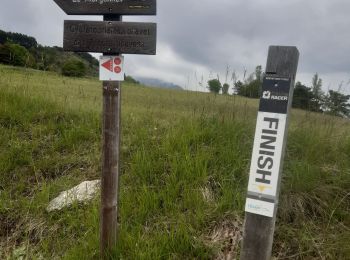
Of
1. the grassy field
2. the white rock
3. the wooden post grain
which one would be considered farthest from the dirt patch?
the white rock

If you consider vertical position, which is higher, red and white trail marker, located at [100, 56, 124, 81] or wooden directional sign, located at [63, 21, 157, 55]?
wooden directional sign, located at [63, 21, 157, 55]

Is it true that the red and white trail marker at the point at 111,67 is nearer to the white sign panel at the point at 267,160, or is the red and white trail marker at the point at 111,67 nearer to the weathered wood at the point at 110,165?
the weathered wood at the point at 110,165

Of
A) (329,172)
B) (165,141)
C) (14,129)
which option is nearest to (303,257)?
(329,172)

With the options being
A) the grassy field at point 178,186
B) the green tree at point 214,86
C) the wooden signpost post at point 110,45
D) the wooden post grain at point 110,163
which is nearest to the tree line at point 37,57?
the wooden signpost post at point 110,45

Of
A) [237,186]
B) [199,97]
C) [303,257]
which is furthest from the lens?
[199,97]

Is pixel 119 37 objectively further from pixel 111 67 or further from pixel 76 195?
pixel 76 195

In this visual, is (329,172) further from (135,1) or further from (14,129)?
(14,129)

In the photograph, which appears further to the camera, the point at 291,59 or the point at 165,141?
the point at 165,141

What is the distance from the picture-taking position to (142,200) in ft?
10.8

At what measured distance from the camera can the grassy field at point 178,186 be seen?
286 cm

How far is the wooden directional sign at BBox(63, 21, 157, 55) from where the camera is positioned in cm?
282

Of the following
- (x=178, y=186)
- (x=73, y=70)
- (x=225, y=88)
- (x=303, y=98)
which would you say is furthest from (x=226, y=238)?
(x=73, y=70)

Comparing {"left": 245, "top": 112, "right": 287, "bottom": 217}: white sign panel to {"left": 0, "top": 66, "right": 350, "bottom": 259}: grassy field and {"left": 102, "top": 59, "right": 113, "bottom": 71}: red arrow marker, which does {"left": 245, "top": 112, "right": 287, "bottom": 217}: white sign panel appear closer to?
{"left": 0, "top": 66, "right": 350, "bottom": 259}: grassy field

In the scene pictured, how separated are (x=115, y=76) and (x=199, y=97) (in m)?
3.27
